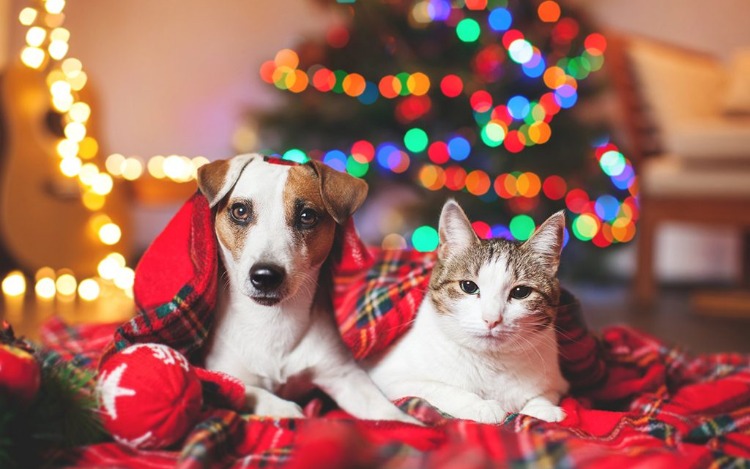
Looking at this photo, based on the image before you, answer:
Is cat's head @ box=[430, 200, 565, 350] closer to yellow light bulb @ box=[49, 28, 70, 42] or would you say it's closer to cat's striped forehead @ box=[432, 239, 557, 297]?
cat's striped forehead @ box=[432, 239, 557, 297]

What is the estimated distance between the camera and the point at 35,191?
3115 millimetres

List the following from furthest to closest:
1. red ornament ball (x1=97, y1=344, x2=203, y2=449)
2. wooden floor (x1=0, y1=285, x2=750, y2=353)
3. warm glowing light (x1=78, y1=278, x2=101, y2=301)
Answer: warm glowing light (x1=78, y1=278, x2=101, y2=301)
wooden floor (x1=0, y1=285, x2=750, y2=353)
red ornament ball (x1=97, y1=344, x2=203, y2=449)

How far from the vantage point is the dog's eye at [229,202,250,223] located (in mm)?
1240

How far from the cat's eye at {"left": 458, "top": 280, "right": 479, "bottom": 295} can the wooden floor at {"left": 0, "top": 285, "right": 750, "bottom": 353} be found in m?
1.12

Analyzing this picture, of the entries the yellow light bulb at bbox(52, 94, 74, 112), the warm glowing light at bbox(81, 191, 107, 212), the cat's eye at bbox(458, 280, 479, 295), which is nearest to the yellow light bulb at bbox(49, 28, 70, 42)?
the yellow light bulb at bbox(52, 94, 74, 112)

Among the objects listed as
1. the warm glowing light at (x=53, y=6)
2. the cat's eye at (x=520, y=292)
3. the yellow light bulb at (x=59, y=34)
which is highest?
the warm glowing light at (x=53, y=6)

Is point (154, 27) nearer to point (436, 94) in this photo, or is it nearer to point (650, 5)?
point (436, 94)

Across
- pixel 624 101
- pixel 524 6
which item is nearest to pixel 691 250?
pixel 624 101

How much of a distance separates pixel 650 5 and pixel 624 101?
3.61ft

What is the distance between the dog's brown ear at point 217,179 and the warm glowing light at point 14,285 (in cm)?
202

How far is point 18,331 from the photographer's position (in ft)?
6.98

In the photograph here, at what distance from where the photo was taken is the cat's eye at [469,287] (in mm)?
1241

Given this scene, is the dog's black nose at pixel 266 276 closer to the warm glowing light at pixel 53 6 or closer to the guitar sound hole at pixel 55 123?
the warm glowing light at pixel 53 6

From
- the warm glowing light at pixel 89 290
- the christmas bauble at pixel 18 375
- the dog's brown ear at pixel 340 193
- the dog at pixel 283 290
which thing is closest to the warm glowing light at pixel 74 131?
the warm glowing light at pixel 89 290
